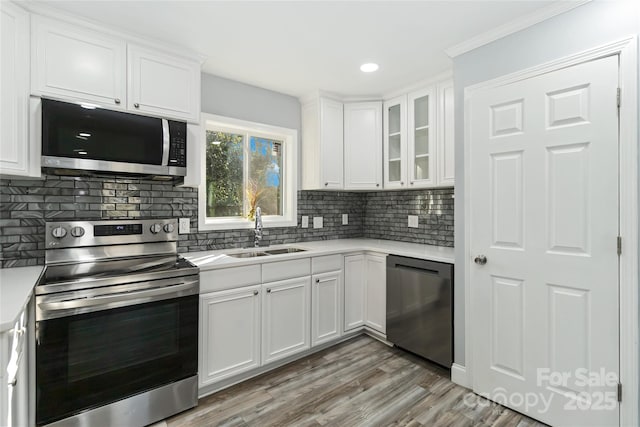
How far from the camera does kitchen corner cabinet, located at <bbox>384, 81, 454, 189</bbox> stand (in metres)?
2.72

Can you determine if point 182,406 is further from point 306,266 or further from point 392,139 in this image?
point 392,139

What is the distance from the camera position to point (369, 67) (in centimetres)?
262

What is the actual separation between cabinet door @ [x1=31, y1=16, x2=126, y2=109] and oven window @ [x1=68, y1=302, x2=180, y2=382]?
4.21 ft

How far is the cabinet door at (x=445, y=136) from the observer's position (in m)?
2.68

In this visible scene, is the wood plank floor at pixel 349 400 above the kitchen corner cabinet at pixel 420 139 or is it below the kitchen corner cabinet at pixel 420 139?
below

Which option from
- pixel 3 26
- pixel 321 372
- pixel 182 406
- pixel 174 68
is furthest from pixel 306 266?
pixel 3 26

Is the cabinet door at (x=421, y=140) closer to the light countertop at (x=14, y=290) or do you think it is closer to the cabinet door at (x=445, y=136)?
the cabinet door at (x=445, y=136)

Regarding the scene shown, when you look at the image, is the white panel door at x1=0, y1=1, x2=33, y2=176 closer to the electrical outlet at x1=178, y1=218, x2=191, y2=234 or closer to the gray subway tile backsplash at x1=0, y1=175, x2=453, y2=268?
the gray subway tile backsplash at x1=0, y1=175, x2=453, y2=268

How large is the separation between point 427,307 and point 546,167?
4.25 ft

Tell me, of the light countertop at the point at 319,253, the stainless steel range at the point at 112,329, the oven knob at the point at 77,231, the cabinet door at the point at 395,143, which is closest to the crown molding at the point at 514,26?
the cabinet door at the point at 395,143

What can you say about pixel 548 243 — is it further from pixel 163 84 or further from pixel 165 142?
pixel 163 84

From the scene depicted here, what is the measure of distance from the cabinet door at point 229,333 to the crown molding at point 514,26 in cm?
222

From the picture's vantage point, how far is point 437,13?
6.17ft

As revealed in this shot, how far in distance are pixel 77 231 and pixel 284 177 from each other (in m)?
1.84
